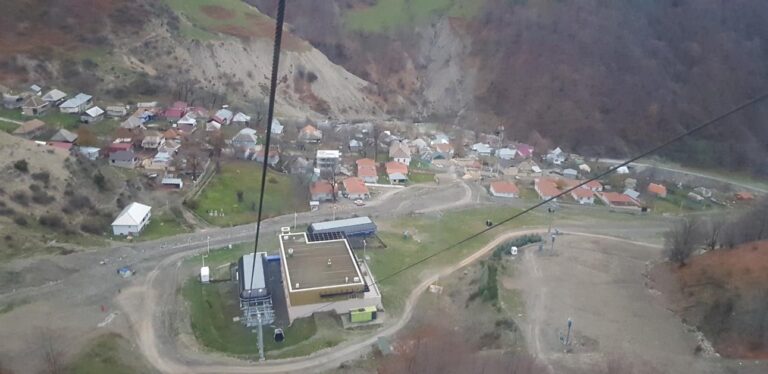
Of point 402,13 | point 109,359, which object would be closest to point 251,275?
point 109,359

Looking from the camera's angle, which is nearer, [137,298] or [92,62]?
[137,298]

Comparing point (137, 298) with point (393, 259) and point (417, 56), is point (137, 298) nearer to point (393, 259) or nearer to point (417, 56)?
point (393, 259)

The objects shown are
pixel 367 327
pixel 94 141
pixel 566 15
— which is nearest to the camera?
pixel 367 327

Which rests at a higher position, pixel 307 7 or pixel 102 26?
pixel 307 7

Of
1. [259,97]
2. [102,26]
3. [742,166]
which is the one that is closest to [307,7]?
[259,97]

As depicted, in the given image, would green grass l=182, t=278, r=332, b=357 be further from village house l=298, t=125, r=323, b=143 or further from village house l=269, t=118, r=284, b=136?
village house l=269, t=118, r=284, b=136

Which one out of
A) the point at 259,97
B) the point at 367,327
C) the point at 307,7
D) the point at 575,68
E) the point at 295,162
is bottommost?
the point at 367,327

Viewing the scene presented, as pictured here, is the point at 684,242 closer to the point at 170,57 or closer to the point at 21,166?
the point at 21,166
